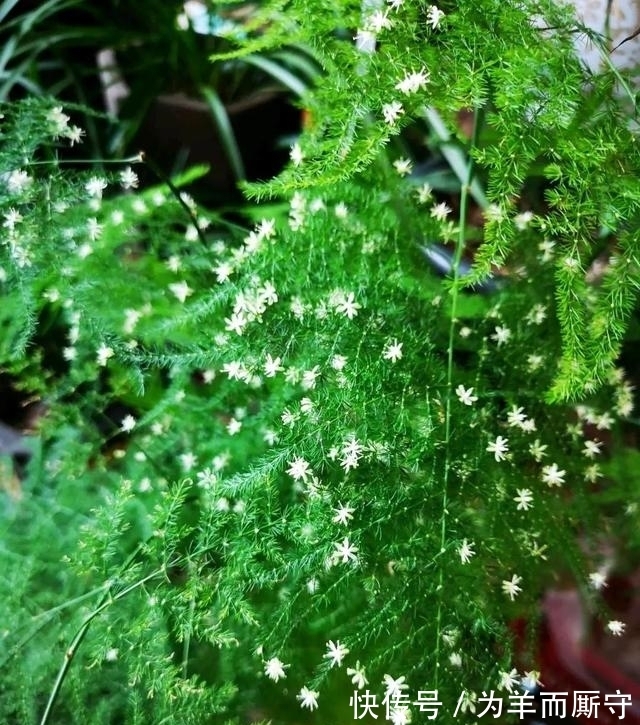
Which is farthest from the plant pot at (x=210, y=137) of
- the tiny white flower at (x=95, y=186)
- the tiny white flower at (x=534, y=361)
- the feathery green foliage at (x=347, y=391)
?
the tiny white flower at (x=534, y=361)

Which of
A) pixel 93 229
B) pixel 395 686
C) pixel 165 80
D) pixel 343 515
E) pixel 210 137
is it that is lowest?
pixel 395 686

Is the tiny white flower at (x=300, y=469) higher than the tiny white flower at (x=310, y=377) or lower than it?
lower

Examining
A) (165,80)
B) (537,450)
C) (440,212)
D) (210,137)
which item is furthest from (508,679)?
(165,80)

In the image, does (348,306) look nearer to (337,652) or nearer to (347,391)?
(347,391)

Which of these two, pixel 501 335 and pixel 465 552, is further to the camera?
pixel 501 335

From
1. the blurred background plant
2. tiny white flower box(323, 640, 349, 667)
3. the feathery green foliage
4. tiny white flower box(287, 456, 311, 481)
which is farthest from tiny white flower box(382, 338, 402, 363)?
the blurred background plant

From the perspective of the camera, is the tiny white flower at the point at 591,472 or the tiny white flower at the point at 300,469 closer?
the tiny white flower at the point at 300,469

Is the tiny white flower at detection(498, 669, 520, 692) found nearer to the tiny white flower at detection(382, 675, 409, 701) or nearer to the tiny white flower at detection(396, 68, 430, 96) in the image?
the tiny white flower at detection(382, 675, 409, 701)

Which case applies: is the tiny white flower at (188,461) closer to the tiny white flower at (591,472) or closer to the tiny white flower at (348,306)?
the tiny white flower at (348,306)

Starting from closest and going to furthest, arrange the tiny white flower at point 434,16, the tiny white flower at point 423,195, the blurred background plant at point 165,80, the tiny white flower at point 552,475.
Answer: the tiny white flower at point 434,16, the tiny white flower at point 552,475, the tiny white flower at point 423,195, the blurred background plant at point 165,80

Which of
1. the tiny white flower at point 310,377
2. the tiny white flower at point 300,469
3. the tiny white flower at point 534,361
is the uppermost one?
the tiny white flower at point 534,361

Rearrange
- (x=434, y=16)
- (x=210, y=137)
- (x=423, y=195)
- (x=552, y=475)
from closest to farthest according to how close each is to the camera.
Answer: (x=434, y=16), (x=552, y=475), (x=423, y=195), (x=210, y=137)
